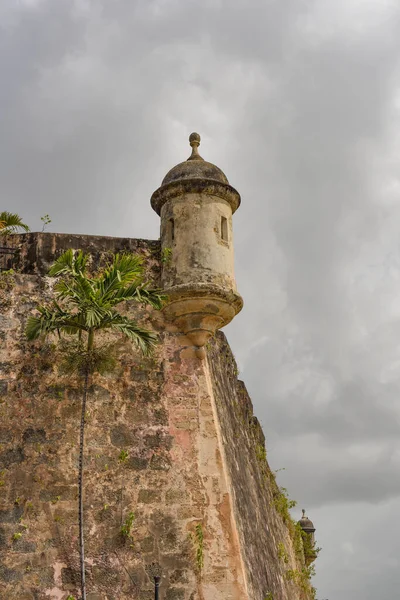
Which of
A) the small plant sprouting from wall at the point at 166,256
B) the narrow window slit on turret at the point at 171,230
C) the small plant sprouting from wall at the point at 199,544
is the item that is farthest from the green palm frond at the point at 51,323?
the small plant sprouting from wall at the point at 199,544

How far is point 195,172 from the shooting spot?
37.0ft

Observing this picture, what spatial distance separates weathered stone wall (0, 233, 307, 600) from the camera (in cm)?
940

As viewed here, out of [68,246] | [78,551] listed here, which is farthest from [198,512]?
[68,246]

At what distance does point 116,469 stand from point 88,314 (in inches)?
81.9

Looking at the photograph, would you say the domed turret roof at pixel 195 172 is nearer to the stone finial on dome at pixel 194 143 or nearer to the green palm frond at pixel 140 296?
the stone finial on dome at pixel 194 143

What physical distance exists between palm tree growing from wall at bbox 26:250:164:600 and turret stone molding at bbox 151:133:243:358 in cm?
46

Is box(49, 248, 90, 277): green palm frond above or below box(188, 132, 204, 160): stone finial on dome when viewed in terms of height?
below

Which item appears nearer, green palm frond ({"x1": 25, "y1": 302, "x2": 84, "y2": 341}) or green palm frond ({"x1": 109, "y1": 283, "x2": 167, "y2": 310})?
green palm frond ({"x1": 25, "y1": 302, "x2": 84, "y2": 341})

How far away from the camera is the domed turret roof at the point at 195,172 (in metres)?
11.2

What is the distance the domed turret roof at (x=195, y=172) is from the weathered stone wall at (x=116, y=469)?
1140mm

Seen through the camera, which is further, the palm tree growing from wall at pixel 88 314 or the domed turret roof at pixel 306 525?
the domed turret roof at pixel 306 525

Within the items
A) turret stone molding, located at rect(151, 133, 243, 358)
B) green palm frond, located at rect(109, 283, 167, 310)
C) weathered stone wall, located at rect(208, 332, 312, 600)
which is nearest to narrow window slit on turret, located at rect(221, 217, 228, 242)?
turret stone molding, located at rect(151, 133, 243, 358)

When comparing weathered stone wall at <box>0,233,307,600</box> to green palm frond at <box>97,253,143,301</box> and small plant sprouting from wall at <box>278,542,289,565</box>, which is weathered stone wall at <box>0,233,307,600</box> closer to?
green palm frond at <box>97,253,143,301</box>

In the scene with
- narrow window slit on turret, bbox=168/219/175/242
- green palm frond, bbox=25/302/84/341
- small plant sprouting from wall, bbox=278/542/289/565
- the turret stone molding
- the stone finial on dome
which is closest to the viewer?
green palm frond, bbox=25/302/84/341
